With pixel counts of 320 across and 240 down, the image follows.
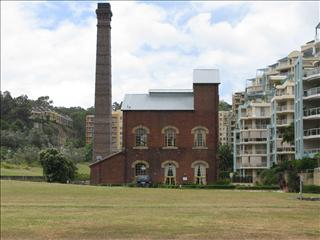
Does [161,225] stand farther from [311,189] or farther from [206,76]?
[206,76]

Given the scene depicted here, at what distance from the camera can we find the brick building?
6619cm

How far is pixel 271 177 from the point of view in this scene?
64938mm

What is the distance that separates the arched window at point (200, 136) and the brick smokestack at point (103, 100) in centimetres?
1569

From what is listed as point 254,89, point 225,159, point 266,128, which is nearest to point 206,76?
point 266,128

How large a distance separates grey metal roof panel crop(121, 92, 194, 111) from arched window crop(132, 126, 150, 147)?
7.32 feet

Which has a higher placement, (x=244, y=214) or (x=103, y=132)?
(x=103, y=132)

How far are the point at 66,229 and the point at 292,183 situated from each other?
1291 inches

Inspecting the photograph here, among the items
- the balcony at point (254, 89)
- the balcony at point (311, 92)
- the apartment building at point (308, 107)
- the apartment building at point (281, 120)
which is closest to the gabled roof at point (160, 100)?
the apartment building at point (308, 107)

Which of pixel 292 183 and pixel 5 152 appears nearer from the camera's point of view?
pixel 292 183

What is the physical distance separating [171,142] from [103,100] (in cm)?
1627

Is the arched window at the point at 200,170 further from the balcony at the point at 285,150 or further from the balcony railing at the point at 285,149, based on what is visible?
the balcony railing at the point at 285,149

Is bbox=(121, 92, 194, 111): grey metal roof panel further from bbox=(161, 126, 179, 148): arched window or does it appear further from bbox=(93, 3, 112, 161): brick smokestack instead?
bbox=(93, 3, 112, 161): brick smokestack

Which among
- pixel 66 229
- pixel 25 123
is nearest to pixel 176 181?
pixel 66 229

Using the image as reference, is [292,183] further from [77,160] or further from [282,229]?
[77,160]
